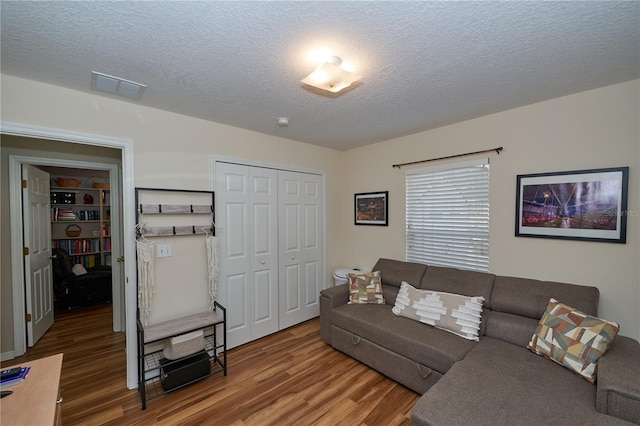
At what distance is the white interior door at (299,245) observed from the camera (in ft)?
11.3

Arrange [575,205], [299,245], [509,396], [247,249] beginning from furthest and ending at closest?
[299,245] → [247,249] → [575,205] → [509,396]

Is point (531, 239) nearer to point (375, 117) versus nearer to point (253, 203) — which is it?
point (375, 117)

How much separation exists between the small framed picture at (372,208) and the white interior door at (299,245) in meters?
0.58

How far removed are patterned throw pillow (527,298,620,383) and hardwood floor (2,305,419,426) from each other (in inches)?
41.1

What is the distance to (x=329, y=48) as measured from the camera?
1.55 meters

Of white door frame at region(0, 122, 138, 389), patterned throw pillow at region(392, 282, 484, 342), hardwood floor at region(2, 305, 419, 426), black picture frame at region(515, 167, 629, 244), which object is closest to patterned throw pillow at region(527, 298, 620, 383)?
patterned throw pillow at region(392, 282, 484, 342)

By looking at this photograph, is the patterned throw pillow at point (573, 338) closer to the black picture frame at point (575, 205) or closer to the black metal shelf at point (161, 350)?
the black picture frame at point (575, 205)

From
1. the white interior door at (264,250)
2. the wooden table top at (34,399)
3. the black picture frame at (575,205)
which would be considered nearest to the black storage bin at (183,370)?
the white interior door at (264,250)

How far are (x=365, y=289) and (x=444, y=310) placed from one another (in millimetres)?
895

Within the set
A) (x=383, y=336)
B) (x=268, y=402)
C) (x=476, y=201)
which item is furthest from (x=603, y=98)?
(x=268, y=402)

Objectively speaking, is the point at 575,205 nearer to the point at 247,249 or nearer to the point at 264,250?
the point at 264,250

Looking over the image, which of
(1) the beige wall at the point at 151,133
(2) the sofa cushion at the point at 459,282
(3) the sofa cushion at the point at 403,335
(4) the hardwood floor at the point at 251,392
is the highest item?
(1) the beige wall at the point at 151,133

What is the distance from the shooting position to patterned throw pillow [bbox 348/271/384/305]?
3.00 metres

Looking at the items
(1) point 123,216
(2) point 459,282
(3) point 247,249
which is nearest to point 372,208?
(2) point 459,282
